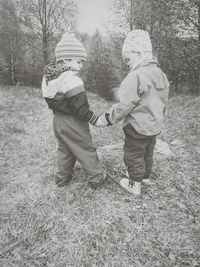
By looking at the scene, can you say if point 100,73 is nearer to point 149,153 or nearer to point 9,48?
point 9,48

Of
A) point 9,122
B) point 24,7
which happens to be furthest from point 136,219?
point 24,7

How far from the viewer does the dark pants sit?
2.82 m

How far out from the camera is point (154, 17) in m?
10.5

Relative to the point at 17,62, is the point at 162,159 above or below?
above

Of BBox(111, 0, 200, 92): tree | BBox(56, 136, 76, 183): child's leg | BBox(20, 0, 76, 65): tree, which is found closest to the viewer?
BBox(56, 136, 76, 183): child's leg

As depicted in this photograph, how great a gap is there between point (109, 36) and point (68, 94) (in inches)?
528

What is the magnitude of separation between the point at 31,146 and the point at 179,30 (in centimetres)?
722

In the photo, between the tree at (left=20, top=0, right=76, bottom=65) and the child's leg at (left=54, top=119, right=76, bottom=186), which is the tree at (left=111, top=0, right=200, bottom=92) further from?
the child's leg at (left=54, top=119, right=76, bottom=186)

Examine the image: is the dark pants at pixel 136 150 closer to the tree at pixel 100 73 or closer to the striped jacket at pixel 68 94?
the striped jacket at pixel 68 94

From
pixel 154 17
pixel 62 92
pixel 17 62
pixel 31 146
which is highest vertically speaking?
pixel 154 17

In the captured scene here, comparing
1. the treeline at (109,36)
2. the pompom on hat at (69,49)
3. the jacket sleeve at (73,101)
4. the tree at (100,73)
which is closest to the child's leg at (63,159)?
the jacket sleeve at (73,101)

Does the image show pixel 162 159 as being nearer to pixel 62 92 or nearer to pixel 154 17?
pixel 62 92

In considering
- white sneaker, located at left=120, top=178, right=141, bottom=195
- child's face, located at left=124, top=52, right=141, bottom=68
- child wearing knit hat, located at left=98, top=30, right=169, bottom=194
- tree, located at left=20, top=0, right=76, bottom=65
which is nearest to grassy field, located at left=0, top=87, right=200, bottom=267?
white sneaker, located at left=120, top=178, right=141, bottom=195

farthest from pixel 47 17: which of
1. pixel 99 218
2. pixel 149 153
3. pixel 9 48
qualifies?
pixel 99 218
